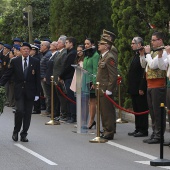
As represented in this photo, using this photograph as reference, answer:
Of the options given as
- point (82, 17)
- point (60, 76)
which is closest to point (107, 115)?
point (60, 76)

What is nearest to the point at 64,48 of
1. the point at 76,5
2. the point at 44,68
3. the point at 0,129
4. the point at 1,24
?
the point at 44,68

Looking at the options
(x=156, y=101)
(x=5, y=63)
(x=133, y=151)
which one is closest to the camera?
(x=133, y=151)

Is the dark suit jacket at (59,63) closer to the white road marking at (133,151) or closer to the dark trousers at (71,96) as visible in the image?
the dark trousers at (71,96)

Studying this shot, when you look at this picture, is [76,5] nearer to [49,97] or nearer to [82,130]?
[49,97]


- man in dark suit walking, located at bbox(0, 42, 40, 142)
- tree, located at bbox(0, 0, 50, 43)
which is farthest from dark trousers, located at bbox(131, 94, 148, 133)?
tree, located at bbox(0, 0, 50, 43)

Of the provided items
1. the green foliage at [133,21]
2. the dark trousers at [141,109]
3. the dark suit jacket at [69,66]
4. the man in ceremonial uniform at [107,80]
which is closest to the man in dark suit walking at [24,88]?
the man in ceremonial uniform at [107,80]

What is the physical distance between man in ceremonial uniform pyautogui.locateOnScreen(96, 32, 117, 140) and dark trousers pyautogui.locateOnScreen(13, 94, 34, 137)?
155cm

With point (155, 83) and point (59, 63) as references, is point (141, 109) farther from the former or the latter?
point (59, 63)

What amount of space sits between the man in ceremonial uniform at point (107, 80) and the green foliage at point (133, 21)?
366 cm

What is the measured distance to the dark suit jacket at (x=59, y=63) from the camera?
60.4ft

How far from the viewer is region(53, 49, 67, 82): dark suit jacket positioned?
60.4 ft

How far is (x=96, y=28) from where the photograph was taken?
26266 mm

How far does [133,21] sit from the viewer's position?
19469mm

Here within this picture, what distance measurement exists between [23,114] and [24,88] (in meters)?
0.54
